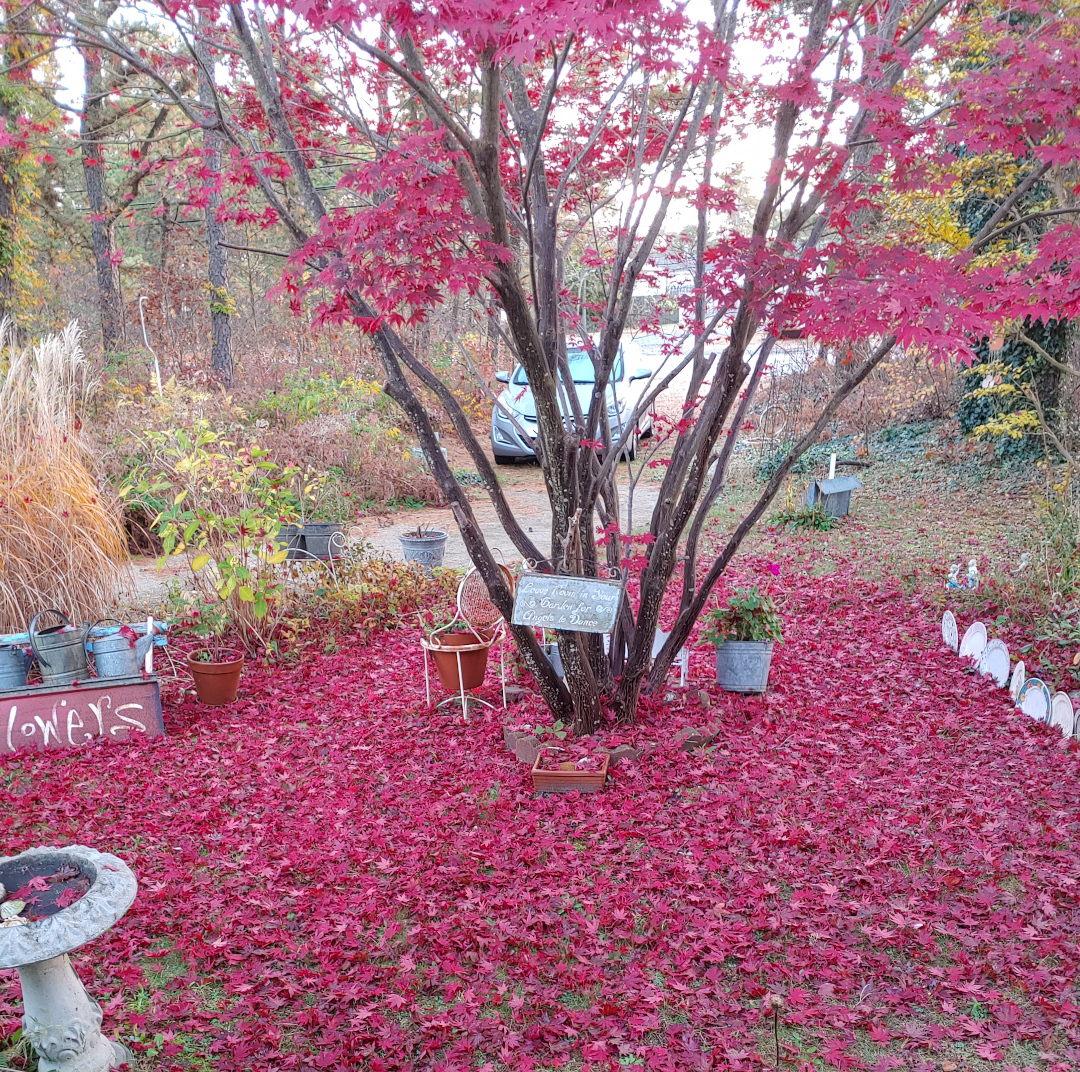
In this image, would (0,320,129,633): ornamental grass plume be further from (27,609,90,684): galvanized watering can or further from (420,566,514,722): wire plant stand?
(420,566,514,722): wire plant stand

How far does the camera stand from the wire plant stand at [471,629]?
4711mm

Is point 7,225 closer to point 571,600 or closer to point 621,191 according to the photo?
point 621,191

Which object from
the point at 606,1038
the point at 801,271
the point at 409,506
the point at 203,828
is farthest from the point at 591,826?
the point at 409,506

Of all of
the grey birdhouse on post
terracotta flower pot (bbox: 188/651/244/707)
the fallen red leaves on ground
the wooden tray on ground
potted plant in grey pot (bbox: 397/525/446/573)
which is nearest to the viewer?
the fallen red leaves on ground

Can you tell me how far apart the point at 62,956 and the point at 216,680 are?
285 cm

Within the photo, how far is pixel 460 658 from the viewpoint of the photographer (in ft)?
15.5

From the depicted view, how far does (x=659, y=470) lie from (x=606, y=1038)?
35.9 feet

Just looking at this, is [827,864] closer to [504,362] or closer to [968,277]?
[968,277]

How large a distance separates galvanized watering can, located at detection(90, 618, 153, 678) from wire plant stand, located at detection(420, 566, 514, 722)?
1.55m

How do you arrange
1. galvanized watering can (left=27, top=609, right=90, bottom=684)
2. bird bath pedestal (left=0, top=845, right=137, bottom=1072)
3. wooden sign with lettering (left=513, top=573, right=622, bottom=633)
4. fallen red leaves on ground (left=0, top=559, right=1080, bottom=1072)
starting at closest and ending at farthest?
bird bath pedestal (left=0, top=845, right=137, bottom=1072) < fallen red leaves on ground (left=0, top=559, right=1080, bottom=1072) < wooden sign with lettering (left=513, top=573, right=622, bottom=633) < galvanized watering can (left=27, top=609, right=90, bottom=684)

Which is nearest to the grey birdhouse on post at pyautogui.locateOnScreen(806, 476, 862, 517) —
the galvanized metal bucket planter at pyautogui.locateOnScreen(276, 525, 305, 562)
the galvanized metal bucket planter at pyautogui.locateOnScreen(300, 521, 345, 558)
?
the galvanized metal bucket planter at pyautogui.locateOnScreen(300, 521, 345, 558)

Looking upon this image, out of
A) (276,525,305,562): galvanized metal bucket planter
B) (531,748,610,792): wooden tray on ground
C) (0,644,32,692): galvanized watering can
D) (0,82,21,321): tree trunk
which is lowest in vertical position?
(531,748,610,792): wooden tray on ground

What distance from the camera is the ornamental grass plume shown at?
5.02 metres

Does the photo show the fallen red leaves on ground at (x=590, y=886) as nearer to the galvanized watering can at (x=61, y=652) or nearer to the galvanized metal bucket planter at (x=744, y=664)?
the galvanized metal bucket planter at (x=744, y=664)
